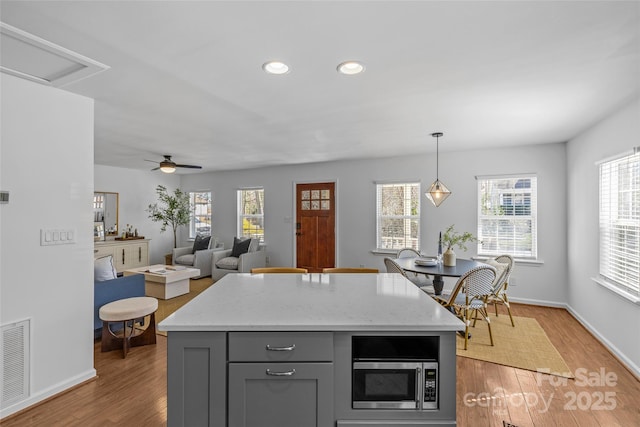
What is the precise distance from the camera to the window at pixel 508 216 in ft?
15.0

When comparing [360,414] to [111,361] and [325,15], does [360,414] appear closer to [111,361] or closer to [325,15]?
[325,15]

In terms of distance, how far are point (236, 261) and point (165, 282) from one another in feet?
4.94

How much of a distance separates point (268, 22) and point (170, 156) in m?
4.39

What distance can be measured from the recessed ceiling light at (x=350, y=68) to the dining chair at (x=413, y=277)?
6.35ft

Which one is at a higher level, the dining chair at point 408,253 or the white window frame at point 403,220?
the white window frame at point 403,220

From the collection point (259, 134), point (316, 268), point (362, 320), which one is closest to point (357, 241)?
point (316, 268)

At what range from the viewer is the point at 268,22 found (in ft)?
5.23

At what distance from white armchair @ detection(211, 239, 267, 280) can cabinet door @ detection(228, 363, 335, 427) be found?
15.3 ft

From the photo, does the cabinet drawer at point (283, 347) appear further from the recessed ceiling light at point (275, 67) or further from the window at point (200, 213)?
the window at point (200, 213)

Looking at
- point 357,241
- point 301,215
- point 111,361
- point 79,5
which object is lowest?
point 111,361

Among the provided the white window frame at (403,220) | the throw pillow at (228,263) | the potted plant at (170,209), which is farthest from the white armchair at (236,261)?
the white window frame at (403,220)

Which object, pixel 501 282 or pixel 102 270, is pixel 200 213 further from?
pixel 501 282

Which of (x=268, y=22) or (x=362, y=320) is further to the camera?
(x=268, y=22)

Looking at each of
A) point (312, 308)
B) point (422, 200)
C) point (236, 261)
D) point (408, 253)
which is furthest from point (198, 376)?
point (236, 261)
